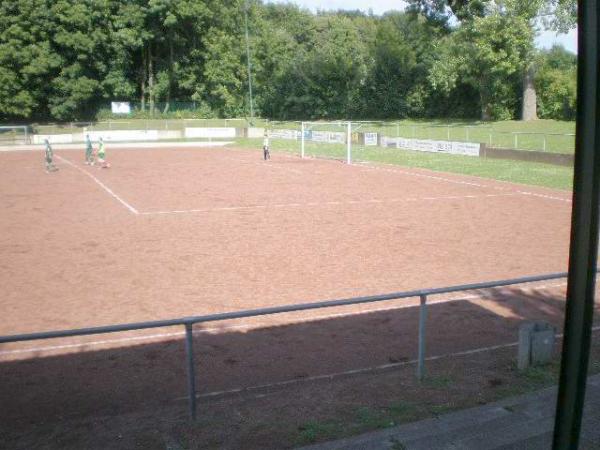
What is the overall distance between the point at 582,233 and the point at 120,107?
74688 mm

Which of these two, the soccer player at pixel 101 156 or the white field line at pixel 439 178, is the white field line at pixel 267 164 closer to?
the white field line at pixel 439 178

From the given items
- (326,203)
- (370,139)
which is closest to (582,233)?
(326,203)

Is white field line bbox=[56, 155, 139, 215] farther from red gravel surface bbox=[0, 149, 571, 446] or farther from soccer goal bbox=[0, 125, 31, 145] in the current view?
soccer goal bbox=[0, 125, 31, 145]

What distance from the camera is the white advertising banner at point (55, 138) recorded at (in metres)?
55.6

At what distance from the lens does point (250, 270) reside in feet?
42.4

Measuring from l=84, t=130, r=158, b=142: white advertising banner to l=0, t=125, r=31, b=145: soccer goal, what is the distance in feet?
18.3

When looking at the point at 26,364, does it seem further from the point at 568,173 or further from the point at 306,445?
the point at 568,173

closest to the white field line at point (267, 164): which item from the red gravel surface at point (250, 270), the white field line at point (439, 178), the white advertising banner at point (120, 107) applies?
the white field line at point (439, 178)

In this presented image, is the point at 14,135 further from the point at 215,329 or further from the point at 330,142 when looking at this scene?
the point at 215,329

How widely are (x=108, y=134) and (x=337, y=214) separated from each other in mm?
44165

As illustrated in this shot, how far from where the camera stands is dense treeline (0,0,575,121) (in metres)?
61.0

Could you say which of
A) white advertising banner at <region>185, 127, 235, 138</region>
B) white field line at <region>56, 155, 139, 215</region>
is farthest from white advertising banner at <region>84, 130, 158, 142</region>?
white field line at <region>56, 155, 139, 215</region>

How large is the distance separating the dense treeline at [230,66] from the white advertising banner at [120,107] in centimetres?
150

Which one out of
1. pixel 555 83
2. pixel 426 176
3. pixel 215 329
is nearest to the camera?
pixel 215 329
